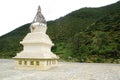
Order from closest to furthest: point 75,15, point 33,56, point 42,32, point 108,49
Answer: point 33,56
point 42,32
point 108,49
point 75,15

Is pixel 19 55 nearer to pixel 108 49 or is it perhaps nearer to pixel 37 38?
pixel 37 38

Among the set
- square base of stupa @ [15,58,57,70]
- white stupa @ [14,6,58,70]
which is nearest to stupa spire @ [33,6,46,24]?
white stupa @ [14,6,58,70]

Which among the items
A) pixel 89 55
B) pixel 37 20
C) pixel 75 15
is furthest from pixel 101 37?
pixel 75 15

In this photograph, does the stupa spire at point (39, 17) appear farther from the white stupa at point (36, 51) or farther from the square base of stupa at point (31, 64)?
the square base of stupa at point (31, 64)

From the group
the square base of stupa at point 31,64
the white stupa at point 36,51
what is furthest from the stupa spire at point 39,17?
the square base of stupa at point 31,64

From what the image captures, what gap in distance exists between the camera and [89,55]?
49.6 meters

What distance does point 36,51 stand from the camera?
17.8m

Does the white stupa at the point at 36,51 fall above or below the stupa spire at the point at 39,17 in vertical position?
below

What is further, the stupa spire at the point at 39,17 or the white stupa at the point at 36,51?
the stupa spire at the point at 39,17

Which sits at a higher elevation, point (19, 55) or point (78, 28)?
point (78, 28)

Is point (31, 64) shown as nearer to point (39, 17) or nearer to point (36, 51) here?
point (36, 51)

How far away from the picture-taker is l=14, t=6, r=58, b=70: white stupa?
17062 millimetres

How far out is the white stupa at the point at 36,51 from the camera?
17062mm

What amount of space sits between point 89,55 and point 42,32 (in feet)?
104
